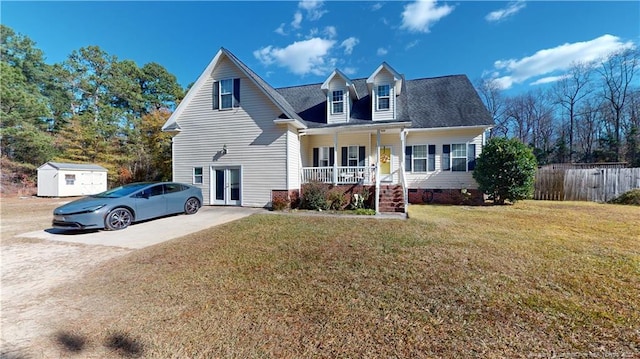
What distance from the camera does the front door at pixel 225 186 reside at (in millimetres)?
12773

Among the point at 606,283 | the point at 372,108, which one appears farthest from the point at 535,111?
the point at 606,283

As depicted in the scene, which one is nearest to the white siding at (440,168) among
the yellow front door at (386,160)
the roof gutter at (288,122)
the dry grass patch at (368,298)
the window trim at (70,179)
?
the yellow front door at (386,160)

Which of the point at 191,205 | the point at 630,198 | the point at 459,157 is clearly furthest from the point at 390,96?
the point at 630,198

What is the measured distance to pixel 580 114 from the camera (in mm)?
32219

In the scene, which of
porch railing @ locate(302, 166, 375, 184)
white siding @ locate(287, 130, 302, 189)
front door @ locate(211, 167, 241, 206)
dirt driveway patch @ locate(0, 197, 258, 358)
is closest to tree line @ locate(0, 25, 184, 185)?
front door @ locate(211, 167, 241, 206)

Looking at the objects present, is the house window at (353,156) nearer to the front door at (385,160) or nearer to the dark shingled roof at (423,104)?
the front door at (385,160)

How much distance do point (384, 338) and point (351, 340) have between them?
342mm

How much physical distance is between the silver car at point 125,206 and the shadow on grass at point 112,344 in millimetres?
5999

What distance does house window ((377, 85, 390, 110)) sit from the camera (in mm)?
13255

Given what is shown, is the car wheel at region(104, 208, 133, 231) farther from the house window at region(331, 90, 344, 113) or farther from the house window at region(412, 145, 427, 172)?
the house window at region(412, 145, 427, 172)

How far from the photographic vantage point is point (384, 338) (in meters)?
2.50

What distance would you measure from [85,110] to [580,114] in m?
62.8

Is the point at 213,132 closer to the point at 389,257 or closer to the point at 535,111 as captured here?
the point at 389,257

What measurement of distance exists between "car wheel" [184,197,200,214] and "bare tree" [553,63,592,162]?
43.7 meters
